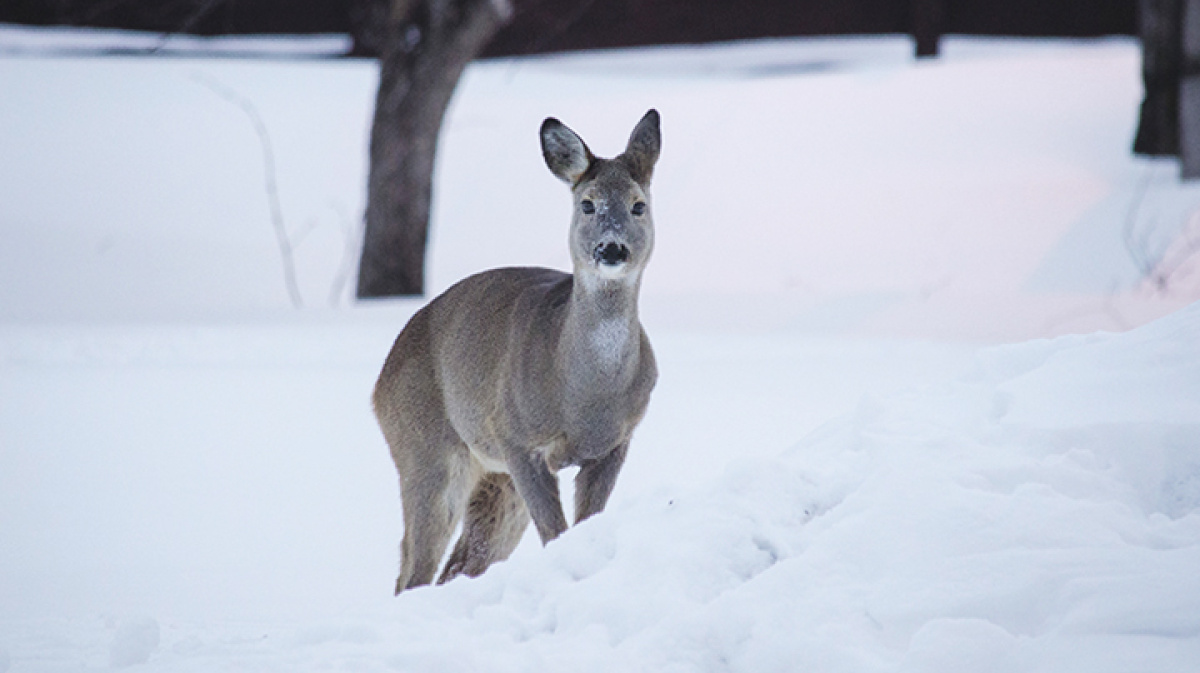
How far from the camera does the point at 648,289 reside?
11.9m

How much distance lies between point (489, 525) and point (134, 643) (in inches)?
81.9

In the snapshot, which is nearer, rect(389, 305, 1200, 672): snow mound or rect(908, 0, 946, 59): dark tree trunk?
rect(389, 305, 1200, 672): snow mound

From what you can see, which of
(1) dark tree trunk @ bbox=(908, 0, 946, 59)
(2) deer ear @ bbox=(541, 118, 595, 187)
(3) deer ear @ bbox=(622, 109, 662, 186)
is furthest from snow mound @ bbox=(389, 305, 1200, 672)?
(1) dark tree trunk @ bbox=(908, 0, 946, 59)

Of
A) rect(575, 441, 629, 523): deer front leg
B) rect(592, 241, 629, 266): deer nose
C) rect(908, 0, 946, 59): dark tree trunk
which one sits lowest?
rect(908, 0, 946, 59): dark tree trunk

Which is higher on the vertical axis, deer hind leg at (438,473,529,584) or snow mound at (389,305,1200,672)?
snow mound at (389,305,1200,672)

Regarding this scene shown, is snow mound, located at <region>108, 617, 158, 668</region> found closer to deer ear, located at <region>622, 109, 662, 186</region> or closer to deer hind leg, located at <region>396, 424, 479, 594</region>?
deer hind leg, located at <region>396, 424, 479, 594</region>

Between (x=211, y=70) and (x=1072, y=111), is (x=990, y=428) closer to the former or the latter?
(x=1072, y=111)

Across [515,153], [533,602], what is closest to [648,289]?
[515,153]

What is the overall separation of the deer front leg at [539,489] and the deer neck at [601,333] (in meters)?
0.30

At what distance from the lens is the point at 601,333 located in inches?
166

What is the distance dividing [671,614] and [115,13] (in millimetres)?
15495

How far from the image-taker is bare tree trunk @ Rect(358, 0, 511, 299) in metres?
9.94

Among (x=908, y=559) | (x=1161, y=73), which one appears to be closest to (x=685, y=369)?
(x=908, y=559)

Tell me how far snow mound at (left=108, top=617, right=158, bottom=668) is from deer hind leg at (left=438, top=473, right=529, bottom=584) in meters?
1.93
